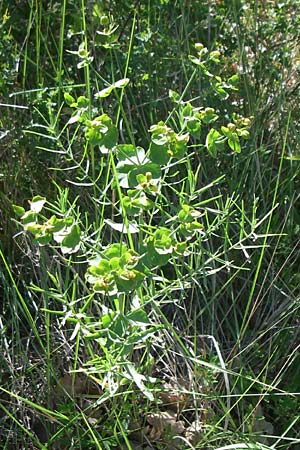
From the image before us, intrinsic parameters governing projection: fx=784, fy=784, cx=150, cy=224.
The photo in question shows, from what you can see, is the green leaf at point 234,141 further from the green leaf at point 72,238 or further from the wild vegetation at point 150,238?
the green leaf at point 72,238

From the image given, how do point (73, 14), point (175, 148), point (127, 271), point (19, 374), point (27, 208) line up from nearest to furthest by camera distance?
point (127, 271)
point (175, 148)
point (19, 374)
point (27, 208)
point (73, 14)

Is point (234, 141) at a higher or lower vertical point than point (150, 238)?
higher

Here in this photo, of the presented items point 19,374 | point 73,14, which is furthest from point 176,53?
point 19,374

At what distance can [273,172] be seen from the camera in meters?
2.13

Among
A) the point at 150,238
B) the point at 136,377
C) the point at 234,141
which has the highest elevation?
the point at 234,141

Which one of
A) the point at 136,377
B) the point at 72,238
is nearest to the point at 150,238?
the point at 72,238

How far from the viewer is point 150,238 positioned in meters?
1.34

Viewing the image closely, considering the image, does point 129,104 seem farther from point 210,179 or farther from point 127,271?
point 127,271

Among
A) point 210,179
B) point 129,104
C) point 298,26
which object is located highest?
point 298,26

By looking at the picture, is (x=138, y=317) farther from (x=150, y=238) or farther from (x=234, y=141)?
(x=234, y=141)

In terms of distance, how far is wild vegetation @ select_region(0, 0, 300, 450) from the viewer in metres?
1.39

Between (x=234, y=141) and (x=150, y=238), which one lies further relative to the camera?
(x=234, y=141)

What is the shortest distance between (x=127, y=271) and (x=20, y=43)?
1277 mm

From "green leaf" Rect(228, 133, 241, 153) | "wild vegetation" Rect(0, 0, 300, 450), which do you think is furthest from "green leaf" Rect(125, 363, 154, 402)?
"green leaf" Rect(228, 133, 241, 153)
